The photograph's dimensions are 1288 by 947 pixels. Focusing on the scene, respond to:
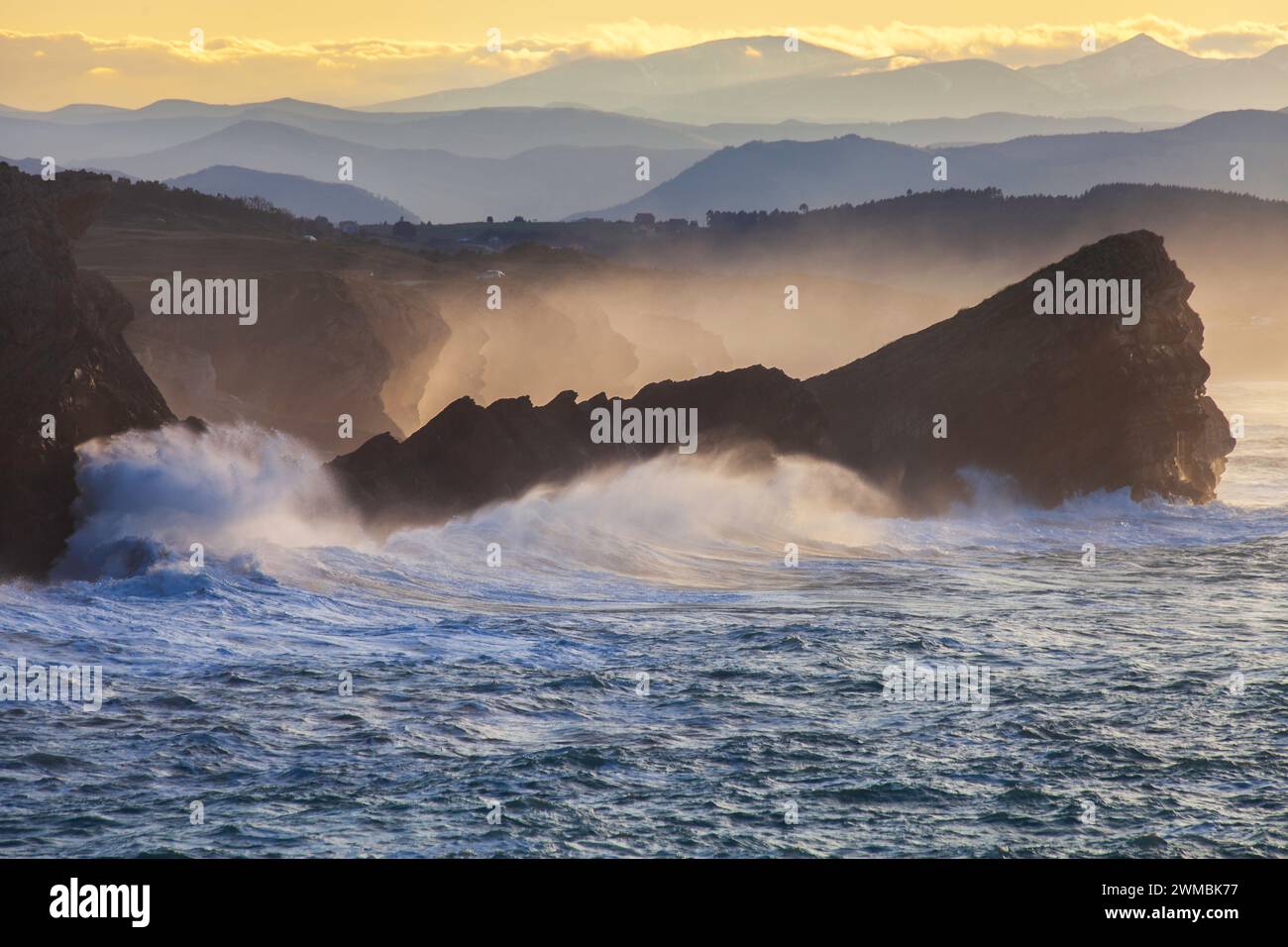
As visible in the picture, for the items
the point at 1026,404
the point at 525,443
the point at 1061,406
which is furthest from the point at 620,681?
the point at 1061,406

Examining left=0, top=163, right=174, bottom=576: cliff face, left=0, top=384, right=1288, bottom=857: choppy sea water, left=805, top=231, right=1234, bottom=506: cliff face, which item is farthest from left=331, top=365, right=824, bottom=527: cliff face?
left=0, top=163, right=174, bottom=576: cliff face

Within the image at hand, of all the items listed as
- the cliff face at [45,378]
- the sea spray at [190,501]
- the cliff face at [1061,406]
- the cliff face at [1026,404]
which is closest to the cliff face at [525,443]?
the cliff face at [1026,404]

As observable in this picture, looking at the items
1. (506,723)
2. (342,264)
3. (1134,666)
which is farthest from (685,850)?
(342,264)

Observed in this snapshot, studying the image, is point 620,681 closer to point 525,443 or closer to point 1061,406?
point 525,443

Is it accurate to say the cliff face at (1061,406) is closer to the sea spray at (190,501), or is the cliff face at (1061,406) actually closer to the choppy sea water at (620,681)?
the choppy sea water at (620,681)

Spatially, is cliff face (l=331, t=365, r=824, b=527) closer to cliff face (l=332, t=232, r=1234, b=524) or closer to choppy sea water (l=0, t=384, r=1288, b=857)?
cliff face (l=332, t=232, r=1234, b=524)

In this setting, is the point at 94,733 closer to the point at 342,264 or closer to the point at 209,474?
the point at 209,474
